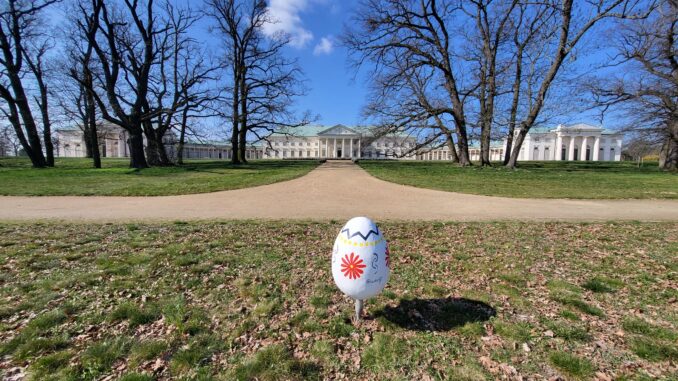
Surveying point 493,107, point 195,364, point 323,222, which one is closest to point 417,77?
point 493,107

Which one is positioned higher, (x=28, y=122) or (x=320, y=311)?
(x=28, y=122)

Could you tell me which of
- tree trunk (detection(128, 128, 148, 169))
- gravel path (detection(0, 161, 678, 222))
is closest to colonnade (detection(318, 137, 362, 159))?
tree trunk (detection(128, 128, 148, 169))

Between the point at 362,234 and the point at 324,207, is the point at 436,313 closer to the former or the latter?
the point at 362,234

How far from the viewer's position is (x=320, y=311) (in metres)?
3.63

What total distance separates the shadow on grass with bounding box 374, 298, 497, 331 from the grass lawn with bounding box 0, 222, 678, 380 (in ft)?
0.07

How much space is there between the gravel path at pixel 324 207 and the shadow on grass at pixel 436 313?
4.98 meters

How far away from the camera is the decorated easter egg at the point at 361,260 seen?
294cm

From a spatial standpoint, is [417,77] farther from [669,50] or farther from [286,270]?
[286,270]

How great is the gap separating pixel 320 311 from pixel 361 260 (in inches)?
44.8

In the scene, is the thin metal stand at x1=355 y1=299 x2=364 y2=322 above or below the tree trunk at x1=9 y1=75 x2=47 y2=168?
below

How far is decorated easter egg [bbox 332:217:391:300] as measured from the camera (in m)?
2.94

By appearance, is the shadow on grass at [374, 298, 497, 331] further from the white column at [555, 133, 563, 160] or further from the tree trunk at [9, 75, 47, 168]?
the white column at [555, 133, 563, 160]

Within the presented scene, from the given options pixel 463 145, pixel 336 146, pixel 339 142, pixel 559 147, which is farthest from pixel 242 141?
pixel 559 147

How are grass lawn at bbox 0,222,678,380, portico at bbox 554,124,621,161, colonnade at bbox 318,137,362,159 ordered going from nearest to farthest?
grass lawn at bbox 0,222,678,380, portico at bbox 554,124,621,161, colonnade at bbox 318,137,362,159
